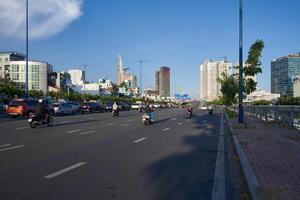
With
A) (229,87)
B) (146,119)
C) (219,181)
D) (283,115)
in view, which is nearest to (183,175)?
(219,181)

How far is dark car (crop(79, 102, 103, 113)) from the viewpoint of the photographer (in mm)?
55003

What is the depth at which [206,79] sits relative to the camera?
499ft

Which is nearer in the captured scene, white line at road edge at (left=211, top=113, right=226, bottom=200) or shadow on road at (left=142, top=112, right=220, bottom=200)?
white line at road edge at (left=211, top=113, right=226, bottom=200)

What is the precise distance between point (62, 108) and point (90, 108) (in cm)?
993

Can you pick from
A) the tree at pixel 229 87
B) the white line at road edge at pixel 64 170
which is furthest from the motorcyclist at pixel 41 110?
the tree at pixel 229 87

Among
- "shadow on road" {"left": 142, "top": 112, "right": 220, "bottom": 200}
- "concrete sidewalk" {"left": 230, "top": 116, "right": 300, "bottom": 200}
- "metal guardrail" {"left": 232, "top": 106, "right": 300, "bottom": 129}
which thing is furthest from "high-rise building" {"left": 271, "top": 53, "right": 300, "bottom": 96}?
"shadow on road" {"left": 142, "top": 112, "right": 220, "bottom": 200}

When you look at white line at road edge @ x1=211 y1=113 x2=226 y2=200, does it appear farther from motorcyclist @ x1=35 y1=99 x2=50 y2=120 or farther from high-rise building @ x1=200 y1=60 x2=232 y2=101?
high-rise building @ x1=200 y1=60 x2=232 y2=101

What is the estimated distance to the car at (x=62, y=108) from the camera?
150 ft

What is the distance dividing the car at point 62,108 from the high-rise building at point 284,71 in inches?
3644

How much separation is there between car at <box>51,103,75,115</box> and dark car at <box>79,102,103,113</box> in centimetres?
520

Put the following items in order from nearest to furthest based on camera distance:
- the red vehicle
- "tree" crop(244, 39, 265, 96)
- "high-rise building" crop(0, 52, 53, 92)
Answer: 1. "tree" crop(244, 39, 265, 96)
2. the red vehicle
3. "high-rise building" crop(0, 52, 53, 92)

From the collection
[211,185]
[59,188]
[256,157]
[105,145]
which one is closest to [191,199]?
[211,185]

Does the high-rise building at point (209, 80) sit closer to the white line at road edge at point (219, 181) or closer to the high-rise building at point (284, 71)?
the high-rise building at point (284, 71)

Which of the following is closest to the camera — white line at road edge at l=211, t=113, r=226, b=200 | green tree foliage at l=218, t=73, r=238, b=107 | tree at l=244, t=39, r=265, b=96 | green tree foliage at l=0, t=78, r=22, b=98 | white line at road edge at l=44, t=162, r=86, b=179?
white line at road edge at l=211, t=113, r=226, b=200
